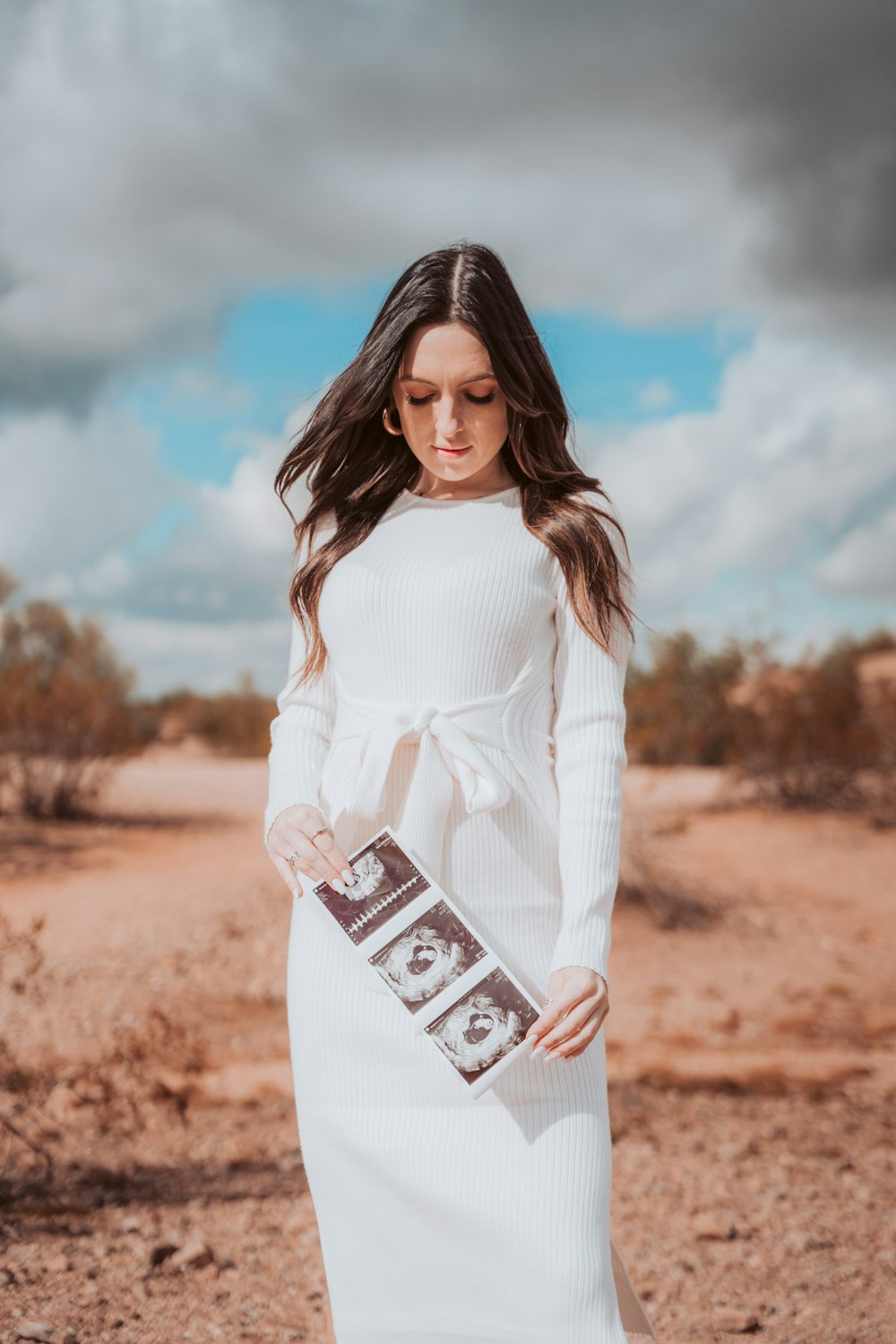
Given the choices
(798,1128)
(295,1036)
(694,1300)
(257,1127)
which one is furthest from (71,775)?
(295,1036)

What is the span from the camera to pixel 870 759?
30.9 ft

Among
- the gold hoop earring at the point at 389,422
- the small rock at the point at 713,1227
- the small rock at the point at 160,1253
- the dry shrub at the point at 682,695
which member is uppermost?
the dry shrub at the point at 682,695

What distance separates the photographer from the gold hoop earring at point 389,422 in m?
1.81

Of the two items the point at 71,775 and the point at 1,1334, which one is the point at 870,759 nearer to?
the point at 71,775

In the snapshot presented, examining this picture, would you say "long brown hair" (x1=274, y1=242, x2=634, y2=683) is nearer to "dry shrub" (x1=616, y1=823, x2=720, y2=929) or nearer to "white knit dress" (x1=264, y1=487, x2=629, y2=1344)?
"white knit dress" (x1=264, y1=487, x2=629, y2=1344)

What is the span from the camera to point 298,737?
1.73 m

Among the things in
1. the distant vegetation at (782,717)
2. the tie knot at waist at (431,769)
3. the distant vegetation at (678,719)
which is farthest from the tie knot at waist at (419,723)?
the distant vegetation at (782,717)

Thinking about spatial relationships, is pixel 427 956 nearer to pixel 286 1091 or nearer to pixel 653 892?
pixel 286 1091

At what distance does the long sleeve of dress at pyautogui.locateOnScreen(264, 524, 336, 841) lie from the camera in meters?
1.65

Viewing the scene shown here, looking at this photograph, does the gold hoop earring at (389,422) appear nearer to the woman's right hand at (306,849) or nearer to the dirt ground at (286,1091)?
the woman's right hand at (306,849)

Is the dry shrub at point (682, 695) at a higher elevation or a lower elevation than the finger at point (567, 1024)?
higher

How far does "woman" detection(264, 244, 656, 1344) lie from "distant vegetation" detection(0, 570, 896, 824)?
246 inches

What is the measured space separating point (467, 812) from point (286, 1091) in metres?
3.22

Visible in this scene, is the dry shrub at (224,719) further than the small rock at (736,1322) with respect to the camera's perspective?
Yes
